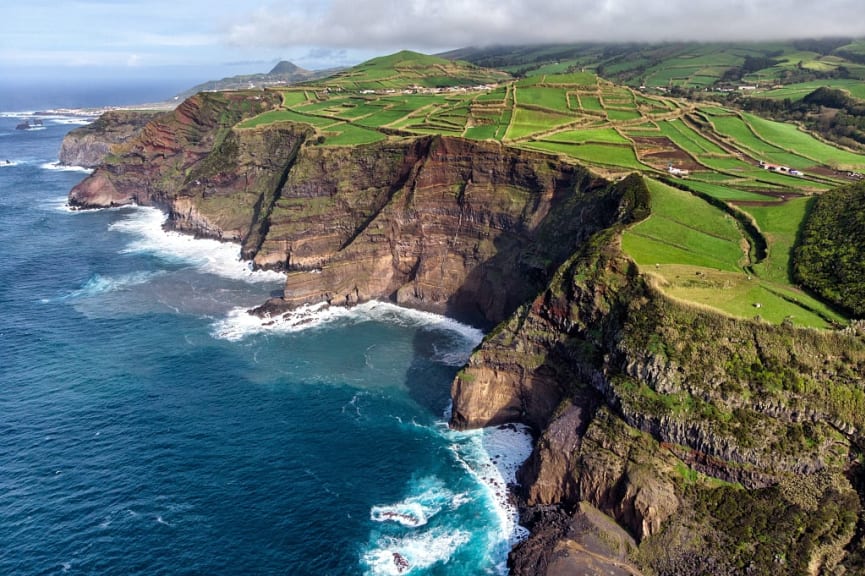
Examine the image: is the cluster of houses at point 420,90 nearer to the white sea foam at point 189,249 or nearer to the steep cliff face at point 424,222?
the steep cliff face at point 424,222

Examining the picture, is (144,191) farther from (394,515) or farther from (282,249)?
(394,515)

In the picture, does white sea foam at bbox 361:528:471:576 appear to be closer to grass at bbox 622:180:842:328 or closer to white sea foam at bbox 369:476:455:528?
white sea foam at bbox 369:476:455:528

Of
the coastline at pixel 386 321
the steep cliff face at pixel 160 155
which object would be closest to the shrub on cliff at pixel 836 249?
the coastline at pixel 386 321

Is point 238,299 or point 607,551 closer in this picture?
point 607,551

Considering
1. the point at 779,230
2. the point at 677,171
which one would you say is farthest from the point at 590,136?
the point at 779,230

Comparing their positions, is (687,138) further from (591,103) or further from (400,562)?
(400,562)

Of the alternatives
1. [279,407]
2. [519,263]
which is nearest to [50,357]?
[279,407]
